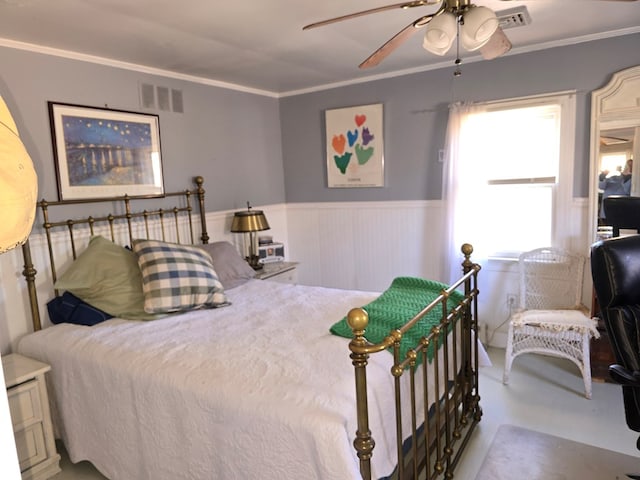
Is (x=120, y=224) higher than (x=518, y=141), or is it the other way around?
(x=518, y=141)

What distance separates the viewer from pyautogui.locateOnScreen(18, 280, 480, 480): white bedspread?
1545 mm

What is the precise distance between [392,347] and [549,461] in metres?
1.33

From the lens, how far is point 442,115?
3793mm

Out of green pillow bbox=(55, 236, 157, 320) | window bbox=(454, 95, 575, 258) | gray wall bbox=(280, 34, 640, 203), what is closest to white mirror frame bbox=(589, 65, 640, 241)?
gray wall bbox=(280, 34, 640, 203)

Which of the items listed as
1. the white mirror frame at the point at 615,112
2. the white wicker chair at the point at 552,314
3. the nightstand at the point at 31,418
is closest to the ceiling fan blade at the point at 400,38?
the white mirror frame at the point at 615,112

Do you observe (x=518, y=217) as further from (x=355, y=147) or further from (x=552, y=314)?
(x=355, y=147)

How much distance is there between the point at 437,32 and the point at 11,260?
2589 mm

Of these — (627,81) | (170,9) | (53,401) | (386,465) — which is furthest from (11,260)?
(627,81)

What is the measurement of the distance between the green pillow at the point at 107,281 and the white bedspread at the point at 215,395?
5.3 inches

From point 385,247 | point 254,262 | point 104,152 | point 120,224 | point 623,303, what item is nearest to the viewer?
point 623,303

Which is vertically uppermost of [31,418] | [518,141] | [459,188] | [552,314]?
[518,141]

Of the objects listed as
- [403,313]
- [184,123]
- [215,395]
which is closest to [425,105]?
[184,123]

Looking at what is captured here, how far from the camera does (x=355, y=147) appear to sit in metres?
4.24

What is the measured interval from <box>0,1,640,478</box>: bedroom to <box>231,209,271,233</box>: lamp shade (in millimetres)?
235
